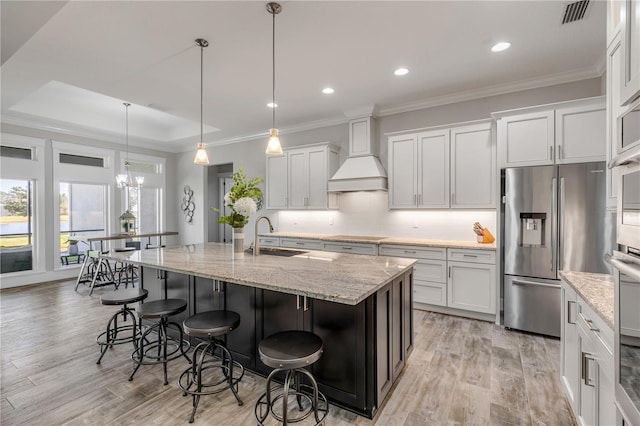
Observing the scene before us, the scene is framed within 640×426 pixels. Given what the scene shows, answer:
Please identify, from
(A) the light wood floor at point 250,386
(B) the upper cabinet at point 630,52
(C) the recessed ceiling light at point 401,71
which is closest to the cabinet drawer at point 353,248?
(A) the light wood floor at point 250,386

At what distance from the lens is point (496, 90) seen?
404cm

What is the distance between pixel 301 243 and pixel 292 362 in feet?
11.3

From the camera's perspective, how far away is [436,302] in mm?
4059

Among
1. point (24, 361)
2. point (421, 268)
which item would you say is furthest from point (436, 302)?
point (24, 361)

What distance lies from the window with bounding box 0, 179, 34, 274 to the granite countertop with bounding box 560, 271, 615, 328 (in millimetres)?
7739

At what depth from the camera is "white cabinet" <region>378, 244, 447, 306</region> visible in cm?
399

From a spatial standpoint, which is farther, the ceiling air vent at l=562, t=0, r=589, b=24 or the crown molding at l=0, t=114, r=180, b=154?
the crown molding at l=0, t=114, r=180, b=154

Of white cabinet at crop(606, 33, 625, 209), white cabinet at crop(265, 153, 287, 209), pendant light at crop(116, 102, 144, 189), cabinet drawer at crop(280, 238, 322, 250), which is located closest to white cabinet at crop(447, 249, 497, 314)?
cabinet drawer at crop(280, 238, 322, 250)

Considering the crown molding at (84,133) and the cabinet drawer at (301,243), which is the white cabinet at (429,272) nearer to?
the cabinet drawer at (301,243)

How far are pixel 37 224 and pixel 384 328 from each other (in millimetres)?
6586

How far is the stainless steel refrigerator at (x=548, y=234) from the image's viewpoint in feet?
10.1

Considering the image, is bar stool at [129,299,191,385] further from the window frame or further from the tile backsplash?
the window frame

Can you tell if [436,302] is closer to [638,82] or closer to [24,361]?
[638,82]

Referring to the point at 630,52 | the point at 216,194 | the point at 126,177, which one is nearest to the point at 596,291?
the point at 630,52
